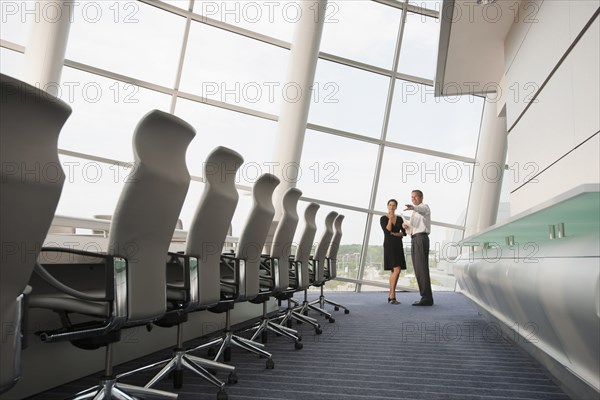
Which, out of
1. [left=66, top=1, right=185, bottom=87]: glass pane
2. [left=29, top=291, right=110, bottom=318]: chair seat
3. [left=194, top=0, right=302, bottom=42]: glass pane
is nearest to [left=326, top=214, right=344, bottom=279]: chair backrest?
[left=66, top=1, right=185, bottom=87]: glass pane

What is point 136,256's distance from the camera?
75.1 inches

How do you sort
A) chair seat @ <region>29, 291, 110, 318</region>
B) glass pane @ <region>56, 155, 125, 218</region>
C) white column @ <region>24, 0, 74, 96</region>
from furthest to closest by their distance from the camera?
glass pane @ <region>56, 155, 125, 218</region> → white column @ <region>24, 0, 74, 96</region> → chair seat @ <region>29, 291, 110, 318</region>

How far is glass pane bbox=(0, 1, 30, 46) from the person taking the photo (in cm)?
602

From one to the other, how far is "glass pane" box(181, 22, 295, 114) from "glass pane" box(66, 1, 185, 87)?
0.28 m

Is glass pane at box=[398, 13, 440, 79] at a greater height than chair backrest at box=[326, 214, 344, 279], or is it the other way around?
glass pane at box=[398, 13, 440, 79]

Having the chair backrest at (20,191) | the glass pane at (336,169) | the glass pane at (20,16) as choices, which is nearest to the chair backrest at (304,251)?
the chair backrest at (20,191)

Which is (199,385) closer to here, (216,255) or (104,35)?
(216,255)

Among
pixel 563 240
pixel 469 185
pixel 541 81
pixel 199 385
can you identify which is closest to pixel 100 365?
pixel 199 385

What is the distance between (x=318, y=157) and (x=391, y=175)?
134 cm

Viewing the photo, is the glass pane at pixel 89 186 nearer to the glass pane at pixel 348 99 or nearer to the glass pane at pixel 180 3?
the glass pane at pixel 180 3

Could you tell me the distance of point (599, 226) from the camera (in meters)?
1.63

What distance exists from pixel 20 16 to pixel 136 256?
230 inches

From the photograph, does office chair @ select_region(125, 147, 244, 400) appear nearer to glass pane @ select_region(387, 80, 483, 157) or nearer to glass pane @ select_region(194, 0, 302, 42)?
glass pane @ select_region(194, 0, 302, 42)

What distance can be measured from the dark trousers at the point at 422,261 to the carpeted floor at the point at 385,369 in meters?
1.76
